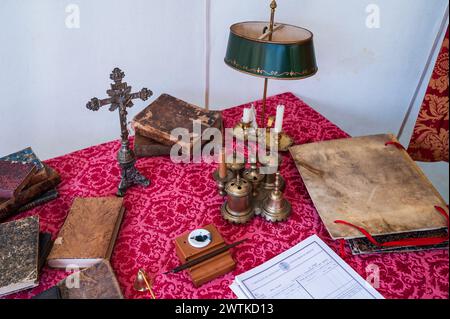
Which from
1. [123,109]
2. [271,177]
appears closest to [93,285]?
[123,109]

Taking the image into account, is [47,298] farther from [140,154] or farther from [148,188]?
[140,154]

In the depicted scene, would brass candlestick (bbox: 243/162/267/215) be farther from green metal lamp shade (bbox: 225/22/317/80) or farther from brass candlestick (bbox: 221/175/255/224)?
green metal lamp shade (bbox: 225/22/317/80)

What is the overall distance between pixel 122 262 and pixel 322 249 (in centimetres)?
56

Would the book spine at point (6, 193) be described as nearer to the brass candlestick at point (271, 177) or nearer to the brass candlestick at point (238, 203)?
the brass candlestick at point (238, 203)

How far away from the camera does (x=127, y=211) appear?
3.80 feet

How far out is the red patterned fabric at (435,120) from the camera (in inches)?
64.0

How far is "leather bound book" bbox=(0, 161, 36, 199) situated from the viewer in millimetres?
1072

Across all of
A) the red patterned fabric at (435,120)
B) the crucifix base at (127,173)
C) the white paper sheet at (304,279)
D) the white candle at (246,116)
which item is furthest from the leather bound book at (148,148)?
the red patterned fabric at (435,120)

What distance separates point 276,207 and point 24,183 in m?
0.77

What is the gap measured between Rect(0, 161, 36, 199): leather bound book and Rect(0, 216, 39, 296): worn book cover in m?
0.10

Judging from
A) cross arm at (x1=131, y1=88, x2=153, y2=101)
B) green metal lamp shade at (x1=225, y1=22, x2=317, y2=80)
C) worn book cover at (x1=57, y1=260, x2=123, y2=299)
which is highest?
green metal lamp shade at (x1=225, y1=22, x2=317, y2=80)

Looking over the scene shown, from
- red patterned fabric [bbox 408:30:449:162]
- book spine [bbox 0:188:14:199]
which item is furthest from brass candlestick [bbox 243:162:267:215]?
red patterned fabric [bbox 408:30:449:162]

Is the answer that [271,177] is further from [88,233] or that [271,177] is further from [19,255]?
→ [19,255]
